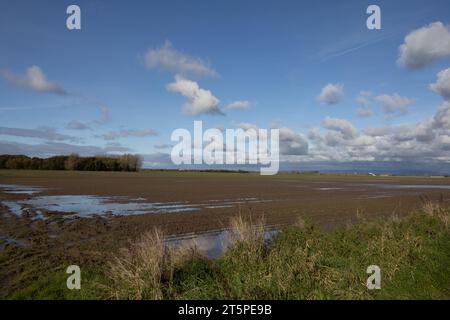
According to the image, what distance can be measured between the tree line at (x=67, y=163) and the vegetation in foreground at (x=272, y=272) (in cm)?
9360

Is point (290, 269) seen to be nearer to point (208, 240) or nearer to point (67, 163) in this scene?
point (208, 240)

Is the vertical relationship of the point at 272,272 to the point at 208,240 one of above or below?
above

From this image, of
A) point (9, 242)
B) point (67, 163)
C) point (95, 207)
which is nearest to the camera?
point (9, 242)

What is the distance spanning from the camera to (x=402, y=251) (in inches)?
380

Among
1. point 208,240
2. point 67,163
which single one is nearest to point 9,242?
point 208,240

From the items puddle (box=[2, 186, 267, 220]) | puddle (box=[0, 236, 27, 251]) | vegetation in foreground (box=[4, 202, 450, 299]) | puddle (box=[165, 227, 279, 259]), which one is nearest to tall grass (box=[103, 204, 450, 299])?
vegetation in foreground (box=[4, 202, 450, 299])

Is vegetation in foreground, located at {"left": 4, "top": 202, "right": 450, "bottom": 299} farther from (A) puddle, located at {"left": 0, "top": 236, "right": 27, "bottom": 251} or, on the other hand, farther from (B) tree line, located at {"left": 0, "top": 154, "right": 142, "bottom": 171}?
(B) tree line, located at {"left": 0, "top": 154, "right": 142, "bottom": 171}

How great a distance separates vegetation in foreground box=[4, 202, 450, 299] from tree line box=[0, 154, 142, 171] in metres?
93.6

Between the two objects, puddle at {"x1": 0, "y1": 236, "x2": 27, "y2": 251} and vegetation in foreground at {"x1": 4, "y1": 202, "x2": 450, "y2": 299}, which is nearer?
vegetation in foreground at {"x1": 4, "y1": 202, "x2": 450, "y2": 299}

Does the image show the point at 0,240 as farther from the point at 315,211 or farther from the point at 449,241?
the point at 315,211

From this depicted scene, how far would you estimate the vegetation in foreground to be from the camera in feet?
23.1

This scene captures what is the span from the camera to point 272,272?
7949 millimetres

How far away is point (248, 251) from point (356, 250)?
11.1 feet

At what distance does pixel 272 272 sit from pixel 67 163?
97.2 meters
